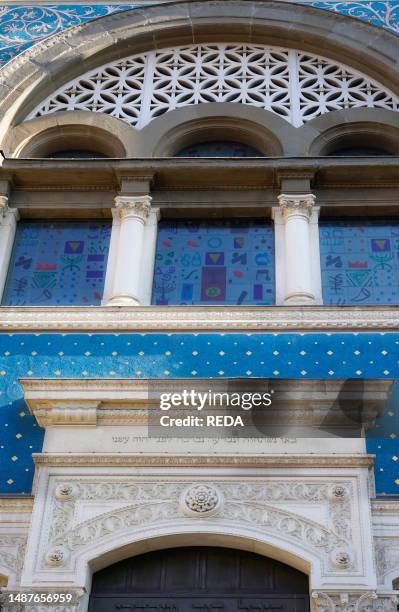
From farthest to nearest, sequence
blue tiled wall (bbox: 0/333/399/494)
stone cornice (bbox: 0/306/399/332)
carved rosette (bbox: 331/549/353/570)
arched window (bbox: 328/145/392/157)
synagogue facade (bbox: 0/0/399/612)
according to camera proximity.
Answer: arched window (bbox: 328/145/392/157) → stone cornice (bbox: 0/306/399/332) → blue tiled wall (bbox: 0/333/399/494) → synagogue facade (bbox: 0/0/399/612) → carved rosette (bbox: 331/549/353/570)

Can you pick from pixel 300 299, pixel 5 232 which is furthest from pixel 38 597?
pixel 5 232

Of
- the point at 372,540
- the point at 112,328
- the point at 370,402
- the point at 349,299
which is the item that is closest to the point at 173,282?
the point at 112,328

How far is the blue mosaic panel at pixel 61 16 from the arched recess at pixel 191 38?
27 cm

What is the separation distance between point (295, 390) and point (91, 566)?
246cm

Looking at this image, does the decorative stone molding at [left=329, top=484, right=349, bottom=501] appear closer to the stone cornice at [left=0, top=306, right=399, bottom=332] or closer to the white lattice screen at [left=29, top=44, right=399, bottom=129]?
the stone cornice at [left=0, top=306, right=399, bottom=332]

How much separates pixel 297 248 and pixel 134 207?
1.99m

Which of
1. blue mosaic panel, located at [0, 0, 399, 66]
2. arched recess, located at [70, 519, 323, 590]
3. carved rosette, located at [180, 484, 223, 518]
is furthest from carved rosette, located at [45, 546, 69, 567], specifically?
blue mosaic panel, located at [0, 0, 399, 66]

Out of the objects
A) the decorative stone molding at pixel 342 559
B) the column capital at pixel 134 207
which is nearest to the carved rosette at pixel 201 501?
the decorative stone molding at pixel 342 559

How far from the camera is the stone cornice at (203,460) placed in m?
9.24

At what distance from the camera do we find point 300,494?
360 inches

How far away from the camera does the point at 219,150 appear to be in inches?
512

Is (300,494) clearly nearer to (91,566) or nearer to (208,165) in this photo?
(91,566)

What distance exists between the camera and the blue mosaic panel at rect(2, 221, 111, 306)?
11.5 metres

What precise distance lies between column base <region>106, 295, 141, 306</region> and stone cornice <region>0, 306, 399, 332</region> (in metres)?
0.13
